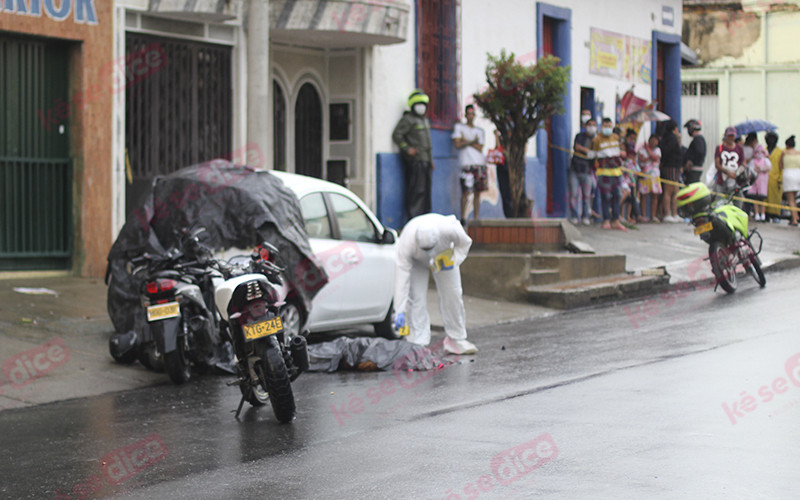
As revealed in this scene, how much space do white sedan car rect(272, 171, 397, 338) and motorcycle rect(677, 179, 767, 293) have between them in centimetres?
537

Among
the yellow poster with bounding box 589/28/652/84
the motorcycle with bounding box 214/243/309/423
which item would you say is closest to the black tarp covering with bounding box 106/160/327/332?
the motorcycle with bounding box 214/243/309/423

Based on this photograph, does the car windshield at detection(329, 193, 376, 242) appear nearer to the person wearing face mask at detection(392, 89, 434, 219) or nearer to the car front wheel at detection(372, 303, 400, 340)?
the car front wheel at detection(372, 303, 400, 340)

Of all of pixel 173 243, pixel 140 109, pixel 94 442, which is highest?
pixel 140 109

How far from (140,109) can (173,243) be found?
16.9ft

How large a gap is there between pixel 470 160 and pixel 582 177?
12.2 feet

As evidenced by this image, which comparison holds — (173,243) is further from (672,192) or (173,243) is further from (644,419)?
(672,192)

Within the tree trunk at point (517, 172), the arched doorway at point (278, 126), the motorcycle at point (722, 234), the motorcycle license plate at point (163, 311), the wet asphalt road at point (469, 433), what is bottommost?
the wet asphalt road at point (469, 433)

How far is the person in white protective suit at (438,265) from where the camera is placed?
11.1 m

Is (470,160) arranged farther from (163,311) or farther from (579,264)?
(163,311)

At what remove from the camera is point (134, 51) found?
15570 mm

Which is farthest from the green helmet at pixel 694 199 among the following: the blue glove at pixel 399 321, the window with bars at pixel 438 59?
the blue glove at pixel 399 321

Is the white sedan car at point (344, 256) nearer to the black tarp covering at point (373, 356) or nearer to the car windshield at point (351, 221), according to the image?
the car windshield at point (351, 221)

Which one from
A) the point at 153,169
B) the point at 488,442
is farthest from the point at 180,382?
the point at 153,169

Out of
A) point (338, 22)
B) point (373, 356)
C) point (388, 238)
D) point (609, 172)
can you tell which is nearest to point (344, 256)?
point (388, 238)
